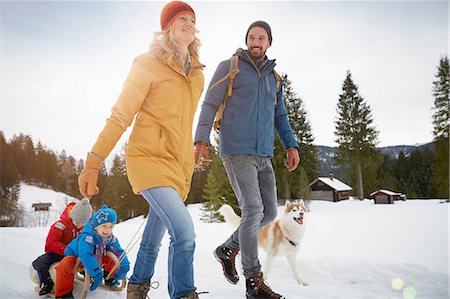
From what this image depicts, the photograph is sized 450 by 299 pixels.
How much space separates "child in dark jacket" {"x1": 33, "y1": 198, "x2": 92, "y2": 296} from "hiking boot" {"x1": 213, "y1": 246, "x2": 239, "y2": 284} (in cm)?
170

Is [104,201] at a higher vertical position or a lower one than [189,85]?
lower

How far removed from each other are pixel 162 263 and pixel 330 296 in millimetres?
2625

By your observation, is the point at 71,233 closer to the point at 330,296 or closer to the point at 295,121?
the point at 330,296

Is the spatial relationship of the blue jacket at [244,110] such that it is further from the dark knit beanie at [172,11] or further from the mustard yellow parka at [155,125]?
the dark knit beanie at [172,11]

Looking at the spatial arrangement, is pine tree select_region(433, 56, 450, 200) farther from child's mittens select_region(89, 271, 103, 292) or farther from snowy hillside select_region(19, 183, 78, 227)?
snowy hillside select_region(19, 183, 78, 227)

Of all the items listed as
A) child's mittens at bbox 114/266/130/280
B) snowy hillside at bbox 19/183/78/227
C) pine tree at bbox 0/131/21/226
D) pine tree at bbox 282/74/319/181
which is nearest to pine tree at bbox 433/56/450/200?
pine tree at bbox 282/74/319/181

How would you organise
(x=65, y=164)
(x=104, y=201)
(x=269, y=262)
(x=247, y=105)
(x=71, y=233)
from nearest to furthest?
(x=247, y=105)
(x=71, y=233)
(x=269, y=262)
(x=104, y=201)
(x=65, y=164)

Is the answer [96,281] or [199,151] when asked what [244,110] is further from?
[96,281]

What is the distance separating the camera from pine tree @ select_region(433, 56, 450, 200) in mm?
25828

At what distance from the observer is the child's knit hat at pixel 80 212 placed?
3340 millimetres

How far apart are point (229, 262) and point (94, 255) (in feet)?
4.69

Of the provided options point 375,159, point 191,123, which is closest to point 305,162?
point 375,159

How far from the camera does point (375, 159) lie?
29.1 metres

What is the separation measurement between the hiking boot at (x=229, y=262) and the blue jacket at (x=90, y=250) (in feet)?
3.51
